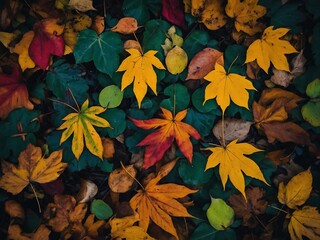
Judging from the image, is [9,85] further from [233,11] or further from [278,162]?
[278,162]

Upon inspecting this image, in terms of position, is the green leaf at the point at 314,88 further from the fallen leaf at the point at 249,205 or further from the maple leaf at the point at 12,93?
the maple leaf at the point at 12,93

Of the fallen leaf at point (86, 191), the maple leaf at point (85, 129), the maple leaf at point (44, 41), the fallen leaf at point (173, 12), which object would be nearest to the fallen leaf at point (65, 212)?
the fallen leaf at point (86, 191)

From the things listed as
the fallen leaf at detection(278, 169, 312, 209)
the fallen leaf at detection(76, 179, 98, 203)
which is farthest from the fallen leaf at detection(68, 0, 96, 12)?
the fallen leaf at detection(278, 169, 312, 209)

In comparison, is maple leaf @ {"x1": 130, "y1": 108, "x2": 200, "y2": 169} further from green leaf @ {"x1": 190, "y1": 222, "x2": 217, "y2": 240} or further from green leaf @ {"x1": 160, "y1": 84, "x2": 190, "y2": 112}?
green leaf @ {"x1": 190, "y1": 222, "x2": 217, "y2": 240}

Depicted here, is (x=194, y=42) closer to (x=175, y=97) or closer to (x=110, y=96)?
(x=175, y=97)

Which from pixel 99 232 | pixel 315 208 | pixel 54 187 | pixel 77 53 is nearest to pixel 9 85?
pixel 77 53

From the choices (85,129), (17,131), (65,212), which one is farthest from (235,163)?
(17,131)
